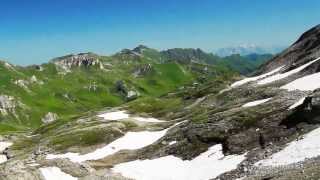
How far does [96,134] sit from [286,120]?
49899 mm

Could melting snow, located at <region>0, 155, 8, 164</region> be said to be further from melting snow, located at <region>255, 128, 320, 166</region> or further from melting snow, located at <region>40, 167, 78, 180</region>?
melting snow, located at <region>255, 128, 320, 166</region>

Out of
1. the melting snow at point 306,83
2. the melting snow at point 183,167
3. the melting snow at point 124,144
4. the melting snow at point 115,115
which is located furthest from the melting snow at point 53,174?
the melting snow at point 115,115

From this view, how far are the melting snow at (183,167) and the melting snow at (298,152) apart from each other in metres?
6.92

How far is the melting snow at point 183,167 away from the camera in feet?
188

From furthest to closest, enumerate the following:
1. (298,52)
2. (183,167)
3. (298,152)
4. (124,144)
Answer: (298,52), (124,144), (183,167), (298,152)

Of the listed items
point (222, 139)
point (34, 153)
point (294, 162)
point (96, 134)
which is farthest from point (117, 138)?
point (294, 162)

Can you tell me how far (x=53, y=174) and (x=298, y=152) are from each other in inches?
1145

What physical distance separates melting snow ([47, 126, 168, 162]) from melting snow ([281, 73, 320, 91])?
2489cm

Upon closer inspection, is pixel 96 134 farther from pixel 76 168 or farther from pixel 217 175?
pixel 217 175

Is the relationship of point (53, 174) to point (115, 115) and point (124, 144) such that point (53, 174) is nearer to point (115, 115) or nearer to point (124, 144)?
point (124, 144)

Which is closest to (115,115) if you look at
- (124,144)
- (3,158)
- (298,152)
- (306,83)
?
(3,158)

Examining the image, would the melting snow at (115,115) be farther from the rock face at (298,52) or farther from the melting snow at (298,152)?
the melting snow at (298,152)

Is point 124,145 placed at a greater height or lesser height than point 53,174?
greater

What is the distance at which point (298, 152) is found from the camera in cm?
4688
